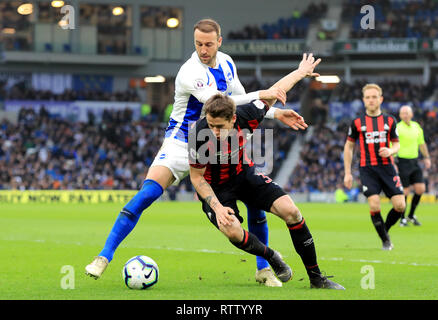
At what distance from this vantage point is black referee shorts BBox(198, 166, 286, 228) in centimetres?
704

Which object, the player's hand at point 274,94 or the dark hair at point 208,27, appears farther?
the dark hair at point 208,27

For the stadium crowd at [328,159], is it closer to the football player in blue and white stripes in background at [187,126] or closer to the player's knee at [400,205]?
the player's knee at [400,205]

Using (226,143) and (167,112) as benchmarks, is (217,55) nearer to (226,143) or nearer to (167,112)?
(226,143)

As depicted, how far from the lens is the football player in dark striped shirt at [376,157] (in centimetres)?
1178

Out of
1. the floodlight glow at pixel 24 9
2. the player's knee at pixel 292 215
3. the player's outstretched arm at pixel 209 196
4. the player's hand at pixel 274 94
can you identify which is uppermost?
the floodlight glow at pixel 24 9

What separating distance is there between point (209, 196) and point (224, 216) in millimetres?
303

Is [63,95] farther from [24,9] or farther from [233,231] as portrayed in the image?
[233,231]

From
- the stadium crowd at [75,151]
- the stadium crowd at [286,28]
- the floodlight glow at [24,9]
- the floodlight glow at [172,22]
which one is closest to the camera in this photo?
the stadium crowd at [75,151]

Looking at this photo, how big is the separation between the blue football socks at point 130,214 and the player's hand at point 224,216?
117 cm

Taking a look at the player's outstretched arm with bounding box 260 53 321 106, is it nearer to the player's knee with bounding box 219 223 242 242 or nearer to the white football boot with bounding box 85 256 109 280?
the player's knee with bounding box 219 223 242 242

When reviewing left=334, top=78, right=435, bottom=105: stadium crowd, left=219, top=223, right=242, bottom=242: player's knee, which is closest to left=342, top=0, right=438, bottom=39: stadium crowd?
left=334, top=78, right=435, bottom=105: stadium crowd

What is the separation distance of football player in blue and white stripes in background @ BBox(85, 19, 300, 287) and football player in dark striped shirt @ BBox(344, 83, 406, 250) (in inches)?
170

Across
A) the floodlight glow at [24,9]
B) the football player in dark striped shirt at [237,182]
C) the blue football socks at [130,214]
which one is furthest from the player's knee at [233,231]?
the floodlight glow at [24,9]

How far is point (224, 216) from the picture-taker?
→ 6.75m
